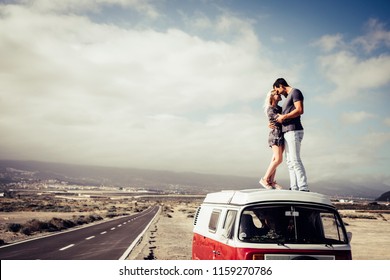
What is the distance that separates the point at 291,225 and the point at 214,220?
190 cm

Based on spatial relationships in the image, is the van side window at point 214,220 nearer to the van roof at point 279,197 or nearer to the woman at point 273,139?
the van roof at point 279,197

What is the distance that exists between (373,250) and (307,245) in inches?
772

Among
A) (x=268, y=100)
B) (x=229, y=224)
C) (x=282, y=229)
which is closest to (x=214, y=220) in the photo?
(x=229, y=224)

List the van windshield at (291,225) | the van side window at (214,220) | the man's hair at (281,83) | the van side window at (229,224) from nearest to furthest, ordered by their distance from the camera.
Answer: the van windshield at (291,225)
the van side window at (229,224)
the van side window at (214,220)
the man's hair at (281,83)

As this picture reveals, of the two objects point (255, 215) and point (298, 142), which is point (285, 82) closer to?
point (298, 142)

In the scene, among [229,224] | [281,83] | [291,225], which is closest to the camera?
[291,225]

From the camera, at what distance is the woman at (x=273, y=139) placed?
798 centimetres

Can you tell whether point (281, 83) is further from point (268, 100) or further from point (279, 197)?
point (279, 197)

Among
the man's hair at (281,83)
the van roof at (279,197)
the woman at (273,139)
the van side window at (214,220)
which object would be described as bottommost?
the van side window at (214,220)

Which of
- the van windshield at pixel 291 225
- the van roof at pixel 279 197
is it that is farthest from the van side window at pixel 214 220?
the van windshield at pixel 291 225

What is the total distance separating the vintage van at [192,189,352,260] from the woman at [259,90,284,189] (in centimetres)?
173

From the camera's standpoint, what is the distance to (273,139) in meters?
8.07

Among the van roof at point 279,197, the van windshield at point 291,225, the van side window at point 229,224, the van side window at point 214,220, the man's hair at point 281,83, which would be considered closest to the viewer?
the van windshield at point 291,225
